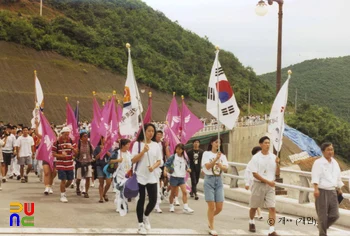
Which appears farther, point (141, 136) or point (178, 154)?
point (178, 154)

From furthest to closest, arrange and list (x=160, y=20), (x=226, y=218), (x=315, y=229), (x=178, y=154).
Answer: (x=160, y=20) → (x=178, y=154) → (x=226, y=218) → (x=315, y=229)

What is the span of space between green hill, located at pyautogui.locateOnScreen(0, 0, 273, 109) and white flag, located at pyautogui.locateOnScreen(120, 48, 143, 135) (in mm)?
54624

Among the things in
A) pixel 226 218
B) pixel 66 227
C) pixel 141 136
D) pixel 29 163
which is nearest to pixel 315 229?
pixel 226 218

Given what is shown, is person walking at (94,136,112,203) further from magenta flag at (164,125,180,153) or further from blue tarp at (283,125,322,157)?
blue tarp at (283,125,322,157)

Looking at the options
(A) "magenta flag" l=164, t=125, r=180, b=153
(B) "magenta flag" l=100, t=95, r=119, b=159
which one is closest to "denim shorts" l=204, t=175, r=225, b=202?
(B) "magenta flag" l=100, t=95, r=119, b=159

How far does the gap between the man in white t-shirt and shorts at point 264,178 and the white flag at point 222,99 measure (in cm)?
78

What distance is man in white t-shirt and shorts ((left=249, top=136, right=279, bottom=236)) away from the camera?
9023mm

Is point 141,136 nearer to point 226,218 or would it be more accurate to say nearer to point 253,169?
point 253,169

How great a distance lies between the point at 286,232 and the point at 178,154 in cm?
319

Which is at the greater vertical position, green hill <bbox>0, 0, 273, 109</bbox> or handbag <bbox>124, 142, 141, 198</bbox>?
green hill <bbox>0, 0, 273, 109</bbox>

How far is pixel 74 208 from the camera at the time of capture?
11164mm

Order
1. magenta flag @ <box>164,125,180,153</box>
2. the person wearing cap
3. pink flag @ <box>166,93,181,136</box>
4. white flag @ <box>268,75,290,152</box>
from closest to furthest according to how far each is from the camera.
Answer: white flag @ <box>268,75,290,152</box>, the person wearing cap, magenta flag @ <box>164,125,180,153</box>, pink flag @ <box>166,93,181,136</box>

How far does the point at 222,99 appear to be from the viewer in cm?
962

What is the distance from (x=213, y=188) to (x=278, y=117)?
258 centimetres
